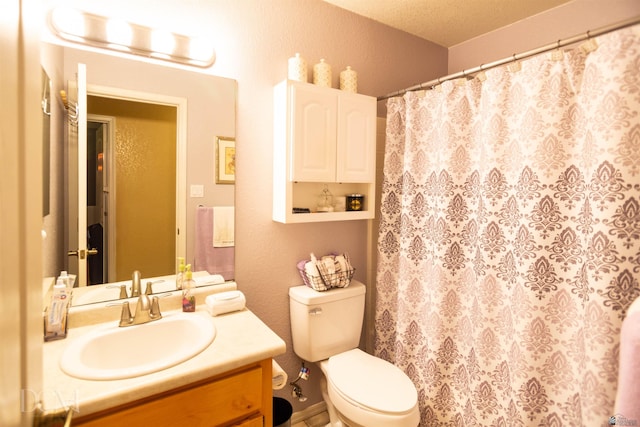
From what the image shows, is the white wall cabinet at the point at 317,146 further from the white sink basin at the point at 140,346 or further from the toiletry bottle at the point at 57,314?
the toiletry bottle at the point at 57,314

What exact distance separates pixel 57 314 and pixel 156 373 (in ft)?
1.66

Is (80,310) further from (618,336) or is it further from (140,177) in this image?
(618,336)

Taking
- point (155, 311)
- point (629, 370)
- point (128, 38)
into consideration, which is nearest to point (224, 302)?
point (155, 311)

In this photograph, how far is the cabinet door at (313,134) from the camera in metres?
1.60

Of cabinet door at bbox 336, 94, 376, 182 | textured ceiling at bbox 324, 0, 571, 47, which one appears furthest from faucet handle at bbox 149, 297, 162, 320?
textured ceiling at bbox 324, 0, 571, 47

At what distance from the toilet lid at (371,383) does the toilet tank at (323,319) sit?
0.26 ft

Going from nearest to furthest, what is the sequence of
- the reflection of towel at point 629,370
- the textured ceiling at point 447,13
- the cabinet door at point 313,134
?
1. the reflection of towel at point 629,370
2. the cabinet door at point 313,134
3. the textured ceiling at point 447,13

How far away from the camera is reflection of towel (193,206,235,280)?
5.07ft

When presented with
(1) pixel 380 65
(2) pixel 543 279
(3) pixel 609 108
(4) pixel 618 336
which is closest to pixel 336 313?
(2) pixel 543 279

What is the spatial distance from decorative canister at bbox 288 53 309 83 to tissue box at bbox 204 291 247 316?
1.10 meters

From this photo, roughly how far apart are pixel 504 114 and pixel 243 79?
1.21 metres

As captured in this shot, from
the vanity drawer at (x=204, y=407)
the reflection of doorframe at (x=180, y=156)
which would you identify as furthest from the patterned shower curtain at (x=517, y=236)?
the reflection of doorframe at (x=180, y=156)

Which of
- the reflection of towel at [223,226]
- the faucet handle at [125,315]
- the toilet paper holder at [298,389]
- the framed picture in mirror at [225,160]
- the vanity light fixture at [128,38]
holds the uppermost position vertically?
the vanity light fixture at [128,38]

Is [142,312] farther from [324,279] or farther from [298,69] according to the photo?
[298,69]
